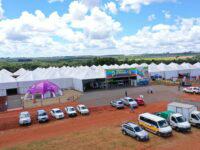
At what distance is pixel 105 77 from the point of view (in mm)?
65438

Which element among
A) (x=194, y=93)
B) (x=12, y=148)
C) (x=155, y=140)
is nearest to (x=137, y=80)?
(x=194, y=93)

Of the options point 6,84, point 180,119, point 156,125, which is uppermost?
point 6,84

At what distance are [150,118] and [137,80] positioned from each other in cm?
3906

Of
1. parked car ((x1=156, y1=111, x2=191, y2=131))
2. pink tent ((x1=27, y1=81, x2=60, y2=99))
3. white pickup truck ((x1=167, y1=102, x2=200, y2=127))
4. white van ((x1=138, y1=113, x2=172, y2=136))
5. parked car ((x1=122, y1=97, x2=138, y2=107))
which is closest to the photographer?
white van ((x1=138, y1=113, x2=172, y2=136))

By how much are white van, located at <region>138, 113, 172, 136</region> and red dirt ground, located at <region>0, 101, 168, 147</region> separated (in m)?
4.50

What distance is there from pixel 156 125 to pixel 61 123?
14.6 meters

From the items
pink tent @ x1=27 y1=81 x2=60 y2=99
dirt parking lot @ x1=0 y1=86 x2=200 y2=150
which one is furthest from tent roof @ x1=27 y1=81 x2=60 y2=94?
dirt parking lot @ x1=0 y1=86 x2=200 y2=150

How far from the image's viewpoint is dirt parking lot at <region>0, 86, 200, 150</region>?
26109 millimetres

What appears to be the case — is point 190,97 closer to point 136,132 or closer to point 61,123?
point 136,132

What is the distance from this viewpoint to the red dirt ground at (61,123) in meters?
30.6

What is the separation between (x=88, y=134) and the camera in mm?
29719

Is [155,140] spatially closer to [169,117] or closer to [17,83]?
[169,117]

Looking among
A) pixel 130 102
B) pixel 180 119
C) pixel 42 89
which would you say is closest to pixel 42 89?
pixel 42 89

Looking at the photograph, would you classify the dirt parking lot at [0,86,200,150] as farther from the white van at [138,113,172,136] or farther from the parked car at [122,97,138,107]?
the parked car at [122,97,138,107]
